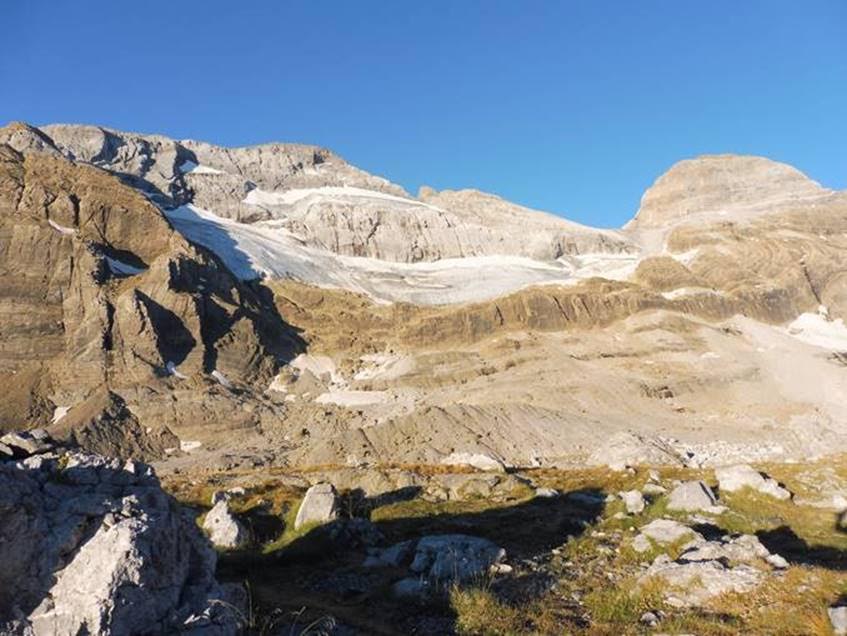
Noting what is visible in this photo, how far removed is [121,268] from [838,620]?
117988mm

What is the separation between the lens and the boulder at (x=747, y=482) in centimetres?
2409

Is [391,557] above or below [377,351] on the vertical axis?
below

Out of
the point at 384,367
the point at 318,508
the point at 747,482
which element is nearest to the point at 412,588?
the point at 318,508

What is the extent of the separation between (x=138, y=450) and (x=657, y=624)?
73.0 meters

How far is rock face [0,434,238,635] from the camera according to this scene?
8.46 metres

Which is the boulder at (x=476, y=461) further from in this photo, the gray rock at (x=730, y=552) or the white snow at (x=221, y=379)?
the white snow at (x=221, y=379)

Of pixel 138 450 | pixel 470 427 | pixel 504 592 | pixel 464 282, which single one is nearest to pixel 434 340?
pixel 470 427

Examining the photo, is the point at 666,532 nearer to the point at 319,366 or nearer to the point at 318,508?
the point at 318,508

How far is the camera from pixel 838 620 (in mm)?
9836

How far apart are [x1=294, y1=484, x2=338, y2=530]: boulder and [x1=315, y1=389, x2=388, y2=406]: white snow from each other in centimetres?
7261

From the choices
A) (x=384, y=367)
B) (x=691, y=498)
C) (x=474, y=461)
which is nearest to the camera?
(x=691, y=498)

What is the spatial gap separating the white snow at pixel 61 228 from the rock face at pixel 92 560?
109318 mm

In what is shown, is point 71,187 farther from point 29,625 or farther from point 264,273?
point 29,625

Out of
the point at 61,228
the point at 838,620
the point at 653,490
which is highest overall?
the point at 61,228
